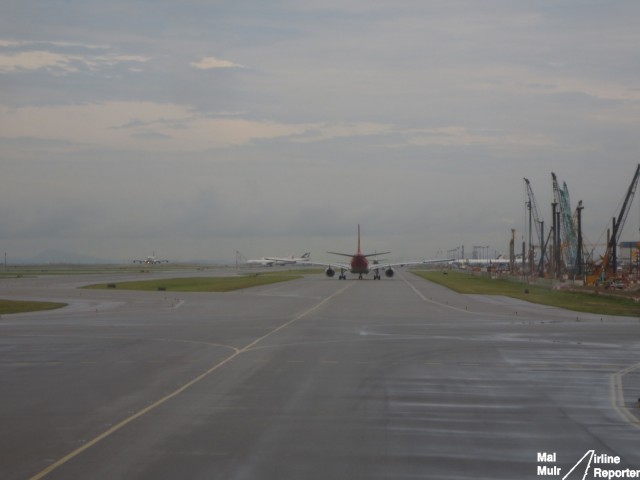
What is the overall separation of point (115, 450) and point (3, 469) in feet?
6.15

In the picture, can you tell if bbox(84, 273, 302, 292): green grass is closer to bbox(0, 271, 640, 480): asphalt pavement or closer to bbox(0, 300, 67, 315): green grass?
bbox(0, 300, 67, 315): green grass

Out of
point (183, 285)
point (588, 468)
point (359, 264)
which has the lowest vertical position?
point (588, 468)

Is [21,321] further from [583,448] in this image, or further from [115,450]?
[583,448]

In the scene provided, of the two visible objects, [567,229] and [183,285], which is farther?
[567,229]

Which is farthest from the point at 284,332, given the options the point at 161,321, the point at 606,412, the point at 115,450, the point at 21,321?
the point at 115,450

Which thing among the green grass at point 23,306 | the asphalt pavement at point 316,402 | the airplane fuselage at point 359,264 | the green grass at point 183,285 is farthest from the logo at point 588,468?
the airplane fuselage at point 359,264

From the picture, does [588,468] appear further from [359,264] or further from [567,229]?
[567,229]

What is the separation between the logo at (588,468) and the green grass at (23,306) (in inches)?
1761

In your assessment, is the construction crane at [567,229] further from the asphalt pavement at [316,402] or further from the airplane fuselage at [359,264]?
the asphalt pavement at [316,402]

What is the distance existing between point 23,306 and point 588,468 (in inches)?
2007

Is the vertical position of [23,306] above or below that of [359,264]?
below

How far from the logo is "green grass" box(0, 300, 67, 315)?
1761 inches

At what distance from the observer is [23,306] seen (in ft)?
191

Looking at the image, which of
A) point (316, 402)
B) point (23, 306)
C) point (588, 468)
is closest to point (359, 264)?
point (23, 306)
